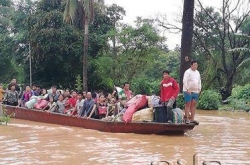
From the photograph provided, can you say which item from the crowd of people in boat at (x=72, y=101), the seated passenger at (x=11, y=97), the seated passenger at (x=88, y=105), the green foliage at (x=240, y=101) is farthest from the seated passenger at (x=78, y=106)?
the green foliage at (x=240, y=101)

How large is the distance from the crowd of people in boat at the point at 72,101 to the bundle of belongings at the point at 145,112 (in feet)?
3.47

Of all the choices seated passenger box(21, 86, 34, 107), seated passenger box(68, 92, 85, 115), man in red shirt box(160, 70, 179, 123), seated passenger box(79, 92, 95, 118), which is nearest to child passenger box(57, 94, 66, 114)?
seated passenger box(68, 92, 85, 115)

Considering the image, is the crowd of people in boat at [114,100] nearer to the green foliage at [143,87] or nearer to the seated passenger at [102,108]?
the seated passenger at [102,108]

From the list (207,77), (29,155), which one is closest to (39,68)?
(207,77)

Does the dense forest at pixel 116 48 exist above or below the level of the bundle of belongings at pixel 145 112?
above

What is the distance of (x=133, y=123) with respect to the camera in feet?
34.9

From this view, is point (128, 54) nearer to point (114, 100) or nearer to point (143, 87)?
point (143, 87)

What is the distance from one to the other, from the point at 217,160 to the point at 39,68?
929 inches

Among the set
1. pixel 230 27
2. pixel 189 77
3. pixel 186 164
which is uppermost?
pixel 230 27

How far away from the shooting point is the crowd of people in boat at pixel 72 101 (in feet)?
41.1

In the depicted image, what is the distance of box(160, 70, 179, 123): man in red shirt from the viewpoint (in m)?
10.5

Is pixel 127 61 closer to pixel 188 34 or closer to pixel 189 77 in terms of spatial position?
pixel 188 34

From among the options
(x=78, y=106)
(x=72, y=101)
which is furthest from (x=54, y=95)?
(x=78, y=106)

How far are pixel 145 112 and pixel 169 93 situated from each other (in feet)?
2.61
